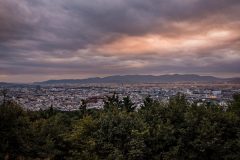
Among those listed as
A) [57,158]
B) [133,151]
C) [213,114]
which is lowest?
[57,158]

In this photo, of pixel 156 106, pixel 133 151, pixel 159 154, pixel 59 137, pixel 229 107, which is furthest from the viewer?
pixel 229 107

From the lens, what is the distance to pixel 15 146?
24797mm

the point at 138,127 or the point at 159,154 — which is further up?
the point at 138,127

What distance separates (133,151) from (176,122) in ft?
20.9

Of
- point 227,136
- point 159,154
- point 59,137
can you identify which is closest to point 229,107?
point 227,136

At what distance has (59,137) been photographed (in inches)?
1334

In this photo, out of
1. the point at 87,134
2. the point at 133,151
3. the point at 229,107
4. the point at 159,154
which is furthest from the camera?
the point at 229,107

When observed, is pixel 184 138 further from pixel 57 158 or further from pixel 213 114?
pixel 57 158

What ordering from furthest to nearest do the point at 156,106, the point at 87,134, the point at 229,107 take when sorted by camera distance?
the point at 229,107 → the point at 156,106 → the point at 87,134

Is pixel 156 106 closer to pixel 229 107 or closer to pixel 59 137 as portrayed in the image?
pixel 59 137

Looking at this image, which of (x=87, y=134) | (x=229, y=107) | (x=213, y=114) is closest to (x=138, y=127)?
(x=87, y=134)

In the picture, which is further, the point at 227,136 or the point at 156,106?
the point at 156,106

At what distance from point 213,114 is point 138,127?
6.88m

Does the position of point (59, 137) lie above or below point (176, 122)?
below
